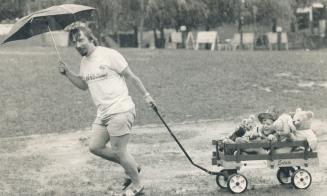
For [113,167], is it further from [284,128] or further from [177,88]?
[177,88]

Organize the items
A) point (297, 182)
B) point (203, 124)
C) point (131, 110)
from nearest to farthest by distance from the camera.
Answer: point (131, 110), point (297, 182), point (203, 124)

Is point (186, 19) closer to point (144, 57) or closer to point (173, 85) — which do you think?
point (144, 57)

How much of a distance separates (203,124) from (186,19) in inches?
817

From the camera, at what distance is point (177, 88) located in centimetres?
1845

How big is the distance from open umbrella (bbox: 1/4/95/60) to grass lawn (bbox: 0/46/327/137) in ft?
17.0

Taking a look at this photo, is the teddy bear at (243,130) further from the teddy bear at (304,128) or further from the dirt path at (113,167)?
the dirt path at (113,167)

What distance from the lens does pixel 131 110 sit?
7707 mm

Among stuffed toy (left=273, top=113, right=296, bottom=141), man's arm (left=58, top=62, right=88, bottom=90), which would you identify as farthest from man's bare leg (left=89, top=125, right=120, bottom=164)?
stuffed toy (left=273, top=113, right=296, bottom=141)

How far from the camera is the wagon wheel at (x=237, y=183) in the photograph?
26.4ft

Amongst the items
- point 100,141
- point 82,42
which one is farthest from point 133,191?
point 82,42

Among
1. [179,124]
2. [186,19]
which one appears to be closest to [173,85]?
[179,124]

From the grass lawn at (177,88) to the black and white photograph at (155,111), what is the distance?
0.04m

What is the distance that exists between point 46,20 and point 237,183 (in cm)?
295

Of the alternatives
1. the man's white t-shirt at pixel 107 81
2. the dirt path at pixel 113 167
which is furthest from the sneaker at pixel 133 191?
the man's white t-shirt at pixel 107 81
